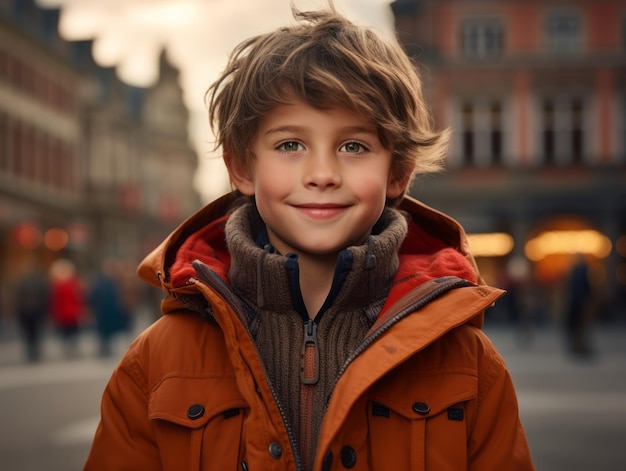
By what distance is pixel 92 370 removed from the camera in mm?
12453

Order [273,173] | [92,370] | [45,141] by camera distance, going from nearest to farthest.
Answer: [273,173] → [92,370] → [45,141]

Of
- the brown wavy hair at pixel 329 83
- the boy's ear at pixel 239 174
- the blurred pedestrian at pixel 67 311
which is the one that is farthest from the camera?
the blurred pedestrian at pixel 67 311

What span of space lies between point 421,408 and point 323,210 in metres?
0.52

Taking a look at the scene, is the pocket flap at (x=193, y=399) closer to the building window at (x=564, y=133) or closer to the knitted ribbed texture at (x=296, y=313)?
the knitted ribbed texture at (x=296, y=313)

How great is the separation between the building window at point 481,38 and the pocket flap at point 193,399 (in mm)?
25647

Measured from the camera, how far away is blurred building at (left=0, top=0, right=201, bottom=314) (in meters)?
30.1

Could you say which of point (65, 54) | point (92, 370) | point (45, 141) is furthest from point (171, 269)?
point (65, 54)

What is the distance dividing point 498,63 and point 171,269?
83.9 feet

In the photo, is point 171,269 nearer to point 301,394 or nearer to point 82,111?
point 301,394

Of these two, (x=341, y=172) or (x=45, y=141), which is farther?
(x=45, y=141)

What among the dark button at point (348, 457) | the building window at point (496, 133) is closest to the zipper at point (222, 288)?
the dark button at point (348, 457)

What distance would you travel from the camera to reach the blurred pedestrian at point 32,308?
47.7ft

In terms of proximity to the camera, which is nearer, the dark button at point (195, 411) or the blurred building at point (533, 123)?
the dark button at point (195, 411)

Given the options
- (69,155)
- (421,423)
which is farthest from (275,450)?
(69,155)
